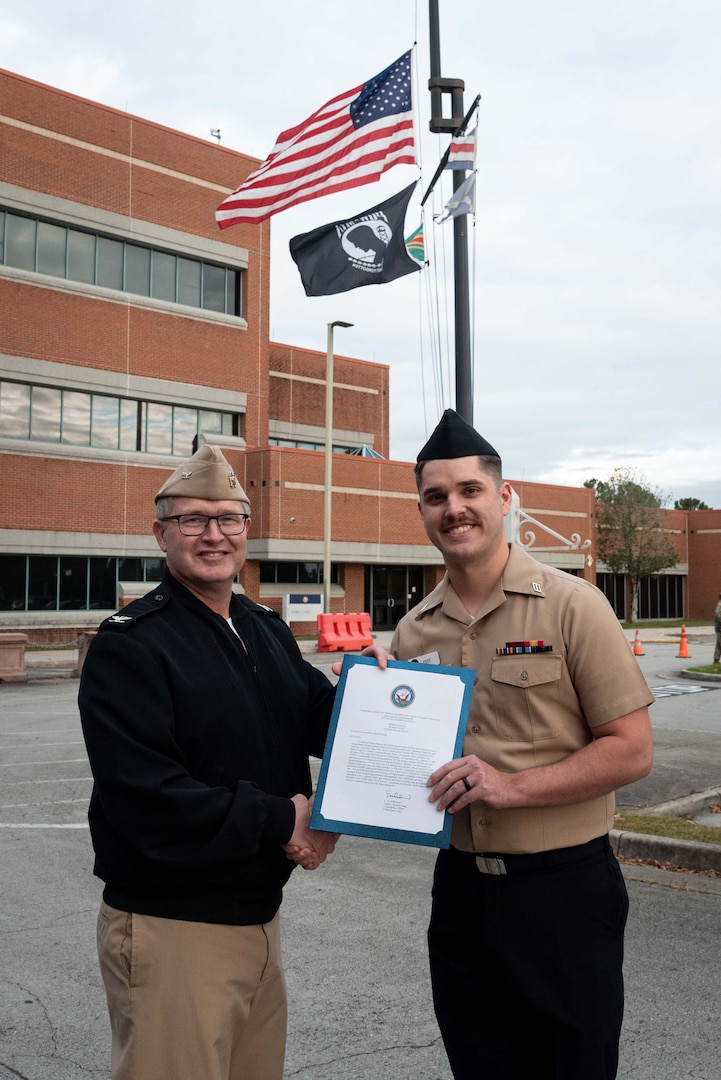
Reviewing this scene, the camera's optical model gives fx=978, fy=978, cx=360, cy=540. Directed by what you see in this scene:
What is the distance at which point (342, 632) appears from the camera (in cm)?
3023

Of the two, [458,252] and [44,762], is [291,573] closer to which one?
[44,762]

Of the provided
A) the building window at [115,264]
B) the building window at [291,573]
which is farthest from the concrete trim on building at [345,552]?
the building window at [115,264]

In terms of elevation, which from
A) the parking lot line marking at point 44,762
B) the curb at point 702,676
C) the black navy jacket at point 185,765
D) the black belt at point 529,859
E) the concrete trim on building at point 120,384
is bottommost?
the parking lot line marking at point 44,762

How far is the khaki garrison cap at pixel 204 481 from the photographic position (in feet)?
9.78

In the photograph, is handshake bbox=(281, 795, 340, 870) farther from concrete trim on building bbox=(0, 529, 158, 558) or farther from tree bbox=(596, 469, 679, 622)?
tree bbox=(596, 469, 679, 622)

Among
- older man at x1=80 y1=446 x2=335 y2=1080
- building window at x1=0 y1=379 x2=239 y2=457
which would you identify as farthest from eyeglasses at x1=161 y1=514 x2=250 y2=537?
building window at x1=0 y1=379 x2=239 y2=457

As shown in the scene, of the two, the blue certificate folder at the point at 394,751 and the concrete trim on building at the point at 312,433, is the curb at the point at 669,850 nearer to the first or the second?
the blue certificate folder at the point at 394,751

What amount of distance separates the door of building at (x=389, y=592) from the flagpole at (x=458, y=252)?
31.2 meters

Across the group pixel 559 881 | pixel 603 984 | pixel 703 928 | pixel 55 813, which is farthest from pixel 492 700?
pixel 55 813

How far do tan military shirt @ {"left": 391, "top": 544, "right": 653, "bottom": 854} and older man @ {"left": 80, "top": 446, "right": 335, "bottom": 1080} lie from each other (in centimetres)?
54

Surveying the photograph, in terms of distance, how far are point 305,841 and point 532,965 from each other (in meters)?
0.71

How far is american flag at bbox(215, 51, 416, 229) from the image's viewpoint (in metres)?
10.9

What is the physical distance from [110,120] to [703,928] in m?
33.3

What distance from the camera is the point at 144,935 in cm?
260
